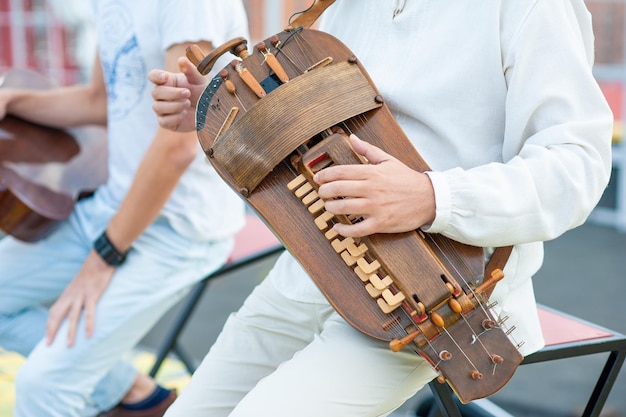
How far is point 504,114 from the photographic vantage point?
1.18 metres

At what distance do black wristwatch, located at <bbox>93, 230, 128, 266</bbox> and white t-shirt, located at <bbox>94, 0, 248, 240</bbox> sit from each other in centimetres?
14

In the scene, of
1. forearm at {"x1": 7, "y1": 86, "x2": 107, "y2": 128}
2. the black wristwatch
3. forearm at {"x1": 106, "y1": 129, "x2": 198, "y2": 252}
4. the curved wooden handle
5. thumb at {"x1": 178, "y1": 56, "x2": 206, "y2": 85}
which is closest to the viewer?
the curved wooden handle

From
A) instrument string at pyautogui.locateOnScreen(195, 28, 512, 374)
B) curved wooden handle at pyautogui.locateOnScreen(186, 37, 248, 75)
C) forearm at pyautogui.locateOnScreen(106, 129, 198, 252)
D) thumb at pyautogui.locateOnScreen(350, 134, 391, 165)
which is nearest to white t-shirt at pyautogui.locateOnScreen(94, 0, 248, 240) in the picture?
forearm at pyautogui.locateOnScreen(106, 129, 198, 252)

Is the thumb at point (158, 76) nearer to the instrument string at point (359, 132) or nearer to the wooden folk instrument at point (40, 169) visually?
the instrument string at point (359, 132)

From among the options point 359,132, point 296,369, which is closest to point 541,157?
point 359,132

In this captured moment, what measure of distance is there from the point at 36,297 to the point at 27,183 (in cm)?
27

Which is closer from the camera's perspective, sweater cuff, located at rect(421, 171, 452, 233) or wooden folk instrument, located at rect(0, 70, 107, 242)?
sweater cuff, located at rect(421, 171, 452, 233)

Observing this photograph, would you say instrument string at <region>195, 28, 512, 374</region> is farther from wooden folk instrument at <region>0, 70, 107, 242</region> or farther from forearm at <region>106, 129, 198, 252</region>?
wooden folk instrument at <region>0, 70, 107, 242</region>

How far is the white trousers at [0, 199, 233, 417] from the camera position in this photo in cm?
173

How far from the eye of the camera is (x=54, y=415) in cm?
173

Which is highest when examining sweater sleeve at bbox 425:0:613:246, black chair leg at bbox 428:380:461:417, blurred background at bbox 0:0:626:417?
sweater sleeve at bbox 425:0:613:246

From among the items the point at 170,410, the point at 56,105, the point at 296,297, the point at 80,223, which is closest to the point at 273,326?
the point at 296,297

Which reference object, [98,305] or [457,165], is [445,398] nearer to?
[457,165]

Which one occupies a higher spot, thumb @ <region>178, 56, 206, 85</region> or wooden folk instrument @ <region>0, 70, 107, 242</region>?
thumb @ <region>178, 56, 206, 85</region>
